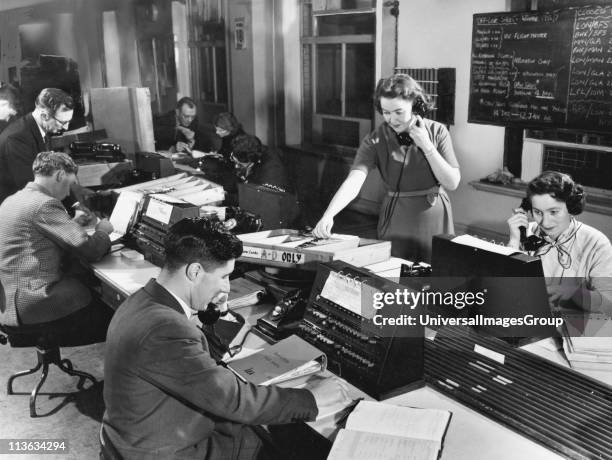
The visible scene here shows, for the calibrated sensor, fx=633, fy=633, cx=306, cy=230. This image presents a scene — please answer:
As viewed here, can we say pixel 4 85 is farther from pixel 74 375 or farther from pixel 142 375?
pixel 142 375

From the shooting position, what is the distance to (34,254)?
9.39ft

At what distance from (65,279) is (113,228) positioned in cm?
41

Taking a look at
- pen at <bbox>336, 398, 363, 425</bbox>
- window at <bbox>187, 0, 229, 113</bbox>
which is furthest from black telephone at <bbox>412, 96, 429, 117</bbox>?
window at <bbox>187, 0, 229, 113</bbox>

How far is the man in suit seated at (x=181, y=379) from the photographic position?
1.48 metres

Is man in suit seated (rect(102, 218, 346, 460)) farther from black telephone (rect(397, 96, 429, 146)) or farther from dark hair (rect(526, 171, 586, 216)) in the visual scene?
black telephone (rect(397, 96, 429, 146))

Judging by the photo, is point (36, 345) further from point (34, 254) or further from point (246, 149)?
point (246, 149)

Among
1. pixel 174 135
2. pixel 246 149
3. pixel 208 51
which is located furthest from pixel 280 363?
pixel 208 51

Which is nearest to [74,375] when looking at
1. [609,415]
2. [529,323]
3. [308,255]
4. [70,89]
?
[308,255]

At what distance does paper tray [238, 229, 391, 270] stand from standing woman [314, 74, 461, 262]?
0.32 meters

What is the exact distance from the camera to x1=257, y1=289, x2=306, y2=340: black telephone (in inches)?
85.1

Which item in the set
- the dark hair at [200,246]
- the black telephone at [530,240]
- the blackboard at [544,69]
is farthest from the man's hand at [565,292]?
the blackboard at [544,69]

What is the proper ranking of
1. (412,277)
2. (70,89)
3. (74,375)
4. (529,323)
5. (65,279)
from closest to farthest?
1. (529,323)
2. (412,277)
3. (65,279)
4. (74,375)
5. (70,89)

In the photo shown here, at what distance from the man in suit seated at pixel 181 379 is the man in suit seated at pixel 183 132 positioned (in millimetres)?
4645

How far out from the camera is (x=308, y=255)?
2389 mm
